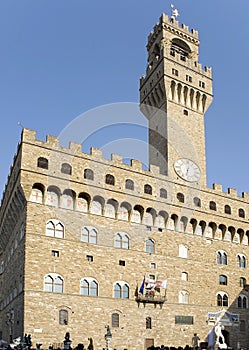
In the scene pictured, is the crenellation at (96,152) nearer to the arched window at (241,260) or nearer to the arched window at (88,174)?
the arched window at (88,174)

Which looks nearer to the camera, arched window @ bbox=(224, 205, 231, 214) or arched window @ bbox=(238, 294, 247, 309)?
arched window @ bbox=(238, 294, 247, 309)

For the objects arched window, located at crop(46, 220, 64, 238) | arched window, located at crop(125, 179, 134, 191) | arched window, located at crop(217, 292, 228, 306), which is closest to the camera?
arched window, located at crop(46, 220, 64, 238)

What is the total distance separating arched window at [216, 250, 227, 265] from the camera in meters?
46.8

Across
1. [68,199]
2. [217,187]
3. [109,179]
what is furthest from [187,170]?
[68,199]

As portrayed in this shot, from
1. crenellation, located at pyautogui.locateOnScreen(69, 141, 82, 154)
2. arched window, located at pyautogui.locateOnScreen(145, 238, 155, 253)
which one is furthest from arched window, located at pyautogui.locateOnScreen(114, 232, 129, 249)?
crenellation, located at pyautogui.locateOnScreen(69, 141, 82, 154)

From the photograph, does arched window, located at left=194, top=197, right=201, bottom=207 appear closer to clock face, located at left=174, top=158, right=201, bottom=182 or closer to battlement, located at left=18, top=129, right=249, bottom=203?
battlement, located at left=18, top=129, right=249, bottom=203

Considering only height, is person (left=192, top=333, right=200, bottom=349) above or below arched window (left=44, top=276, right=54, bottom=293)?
below

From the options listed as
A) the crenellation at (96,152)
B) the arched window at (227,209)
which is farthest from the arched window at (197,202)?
the crenellation at (96,152)

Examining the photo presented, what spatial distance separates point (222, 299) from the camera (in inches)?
1789

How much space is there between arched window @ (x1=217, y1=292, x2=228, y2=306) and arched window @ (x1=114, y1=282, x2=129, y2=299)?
1094 cm

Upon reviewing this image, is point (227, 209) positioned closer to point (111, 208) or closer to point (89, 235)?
point (111, 208)

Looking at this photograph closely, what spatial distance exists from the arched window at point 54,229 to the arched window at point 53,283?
3.39m

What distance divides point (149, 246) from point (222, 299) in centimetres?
1013

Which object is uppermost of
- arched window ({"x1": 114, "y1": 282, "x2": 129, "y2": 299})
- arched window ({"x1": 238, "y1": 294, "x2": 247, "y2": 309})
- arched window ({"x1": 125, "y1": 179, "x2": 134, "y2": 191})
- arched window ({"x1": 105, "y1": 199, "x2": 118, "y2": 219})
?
arched window ({"x1": 125, "y1": 179, "x2": 134, "y2": 191})
